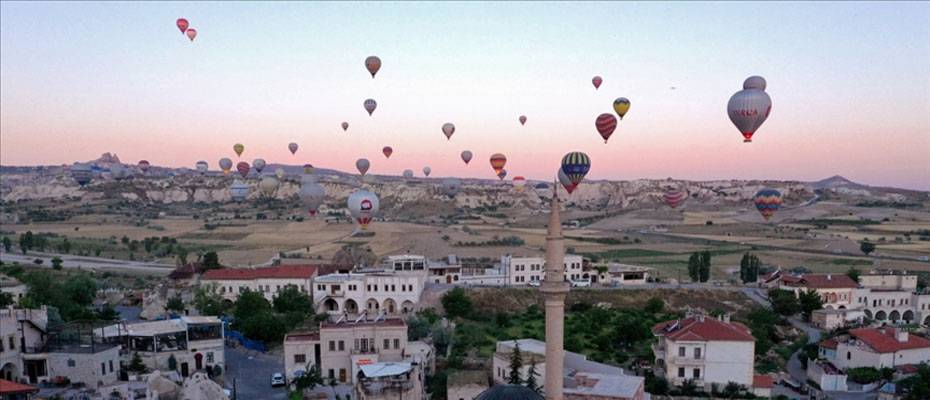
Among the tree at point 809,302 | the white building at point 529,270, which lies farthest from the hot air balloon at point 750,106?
the white building at point 529,270

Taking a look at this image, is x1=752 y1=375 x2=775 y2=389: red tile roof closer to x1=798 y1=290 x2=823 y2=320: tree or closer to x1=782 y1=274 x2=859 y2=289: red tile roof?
x1=798 y1=290 x2=823 y2=320: tree

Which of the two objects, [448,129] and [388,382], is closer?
[388,382]

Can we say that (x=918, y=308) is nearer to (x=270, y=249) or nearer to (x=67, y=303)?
(x=67, y=303)

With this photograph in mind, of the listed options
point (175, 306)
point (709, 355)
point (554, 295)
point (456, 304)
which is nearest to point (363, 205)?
point (456, 304)

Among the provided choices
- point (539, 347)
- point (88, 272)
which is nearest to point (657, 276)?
point (539, 347)

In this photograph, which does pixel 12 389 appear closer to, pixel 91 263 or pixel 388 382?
pixel 388 382

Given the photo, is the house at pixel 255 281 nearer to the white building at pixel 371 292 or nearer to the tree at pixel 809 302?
the white building at pixel 371 292
